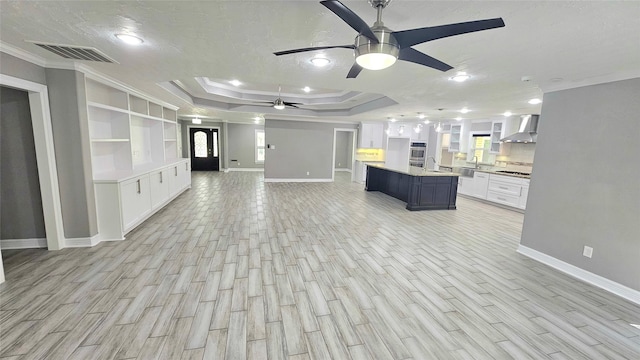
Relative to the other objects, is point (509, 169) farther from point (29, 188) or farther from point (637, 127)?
point (29, 188)

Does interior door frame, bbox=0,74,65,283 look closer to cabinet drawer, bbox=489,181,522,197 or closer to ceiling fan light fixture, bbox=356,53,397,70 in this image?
ceiling fan light fixture, bbox=356,53,397,70

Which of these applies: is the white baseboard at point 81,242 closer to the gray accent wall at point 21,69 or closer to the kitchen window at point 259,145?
the gray accent wall at point 21,69

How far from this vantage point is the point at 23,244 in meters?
3.51

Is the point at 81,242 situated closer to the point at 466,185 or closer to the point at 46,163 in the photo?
the point at 46,163

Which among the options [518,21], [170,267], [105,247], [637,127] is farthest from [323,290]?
[637,127]

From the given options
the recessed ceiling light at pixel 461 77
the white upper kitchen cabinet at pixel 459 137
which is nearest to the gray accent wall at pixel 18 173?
the recessed ceiling light at pixel 461 77

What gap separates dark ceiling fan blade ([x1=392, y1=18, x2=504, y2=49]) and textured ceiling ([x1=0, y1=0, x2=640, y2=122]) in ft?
0.87

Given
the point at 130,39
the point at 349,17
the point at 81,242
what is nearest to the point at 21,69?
the point at 130,39

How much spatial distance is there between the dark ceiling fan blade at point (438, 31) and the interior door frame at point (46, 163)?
13.3 feet

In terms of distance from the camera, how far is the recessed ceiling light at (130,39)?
239cm

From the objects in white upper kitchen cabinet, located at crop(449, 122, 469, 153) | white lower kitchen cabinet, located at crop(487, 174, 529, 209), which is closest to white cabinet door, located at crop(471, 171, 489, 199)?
white lower kitchen cabinet, located at crop(487, 174, 529, 209)

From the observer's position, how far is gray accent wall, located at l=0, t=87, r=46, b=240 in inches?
127

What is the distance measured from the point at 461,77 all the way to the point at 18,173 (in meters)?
5.87

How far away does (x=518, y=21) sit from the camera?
1.87 metres
